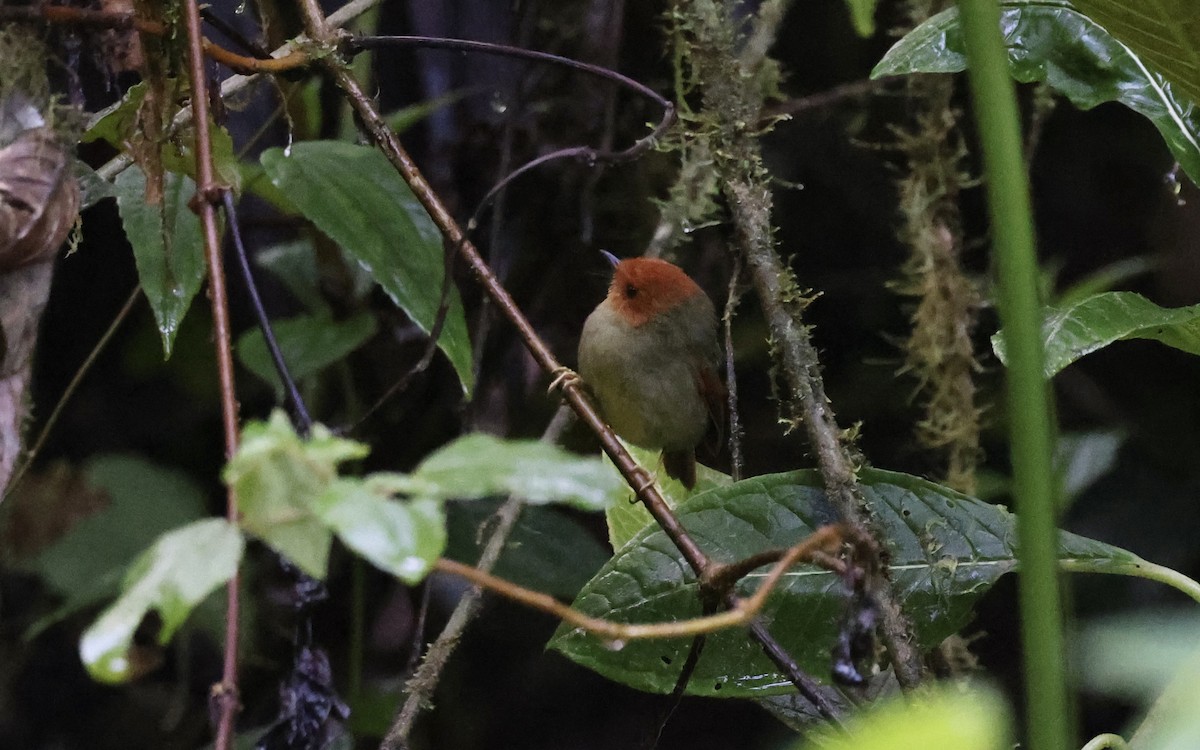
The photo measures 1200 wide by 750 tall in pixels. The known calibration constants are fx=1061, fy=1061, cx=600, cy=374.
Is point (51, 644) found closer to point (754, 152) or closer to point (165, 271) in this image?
point (165, 271)

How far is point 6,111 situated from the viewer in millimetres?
1437

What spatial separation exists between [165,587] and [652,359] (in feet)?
5.12

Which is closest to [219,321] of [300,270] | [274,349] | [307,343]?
[274,349]

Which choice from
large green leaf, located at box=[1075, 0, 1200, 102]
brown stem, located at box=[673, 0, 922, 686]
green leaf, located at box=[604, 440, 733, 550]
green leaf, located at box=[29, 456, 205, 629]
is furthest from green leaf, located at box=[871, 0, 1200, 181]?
green leaf, located at box=[29, 456, 205, 629]

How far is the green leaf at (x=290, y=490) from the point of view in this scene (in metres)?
0.53

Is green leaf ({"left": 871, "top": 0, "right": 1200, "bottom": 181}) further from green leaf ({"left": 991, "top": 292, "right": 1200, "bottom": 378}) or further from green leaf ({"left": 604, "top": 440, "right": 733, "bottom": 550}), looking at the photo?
green leaf ({"left": 604, "top": 440, "right": 733, "bottom": 550})

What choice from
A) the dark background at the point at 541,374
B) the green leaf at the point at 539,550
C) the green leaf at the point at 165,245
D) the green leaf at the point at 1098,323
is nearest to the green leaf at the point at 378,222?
the green leaf at the point at 165,245

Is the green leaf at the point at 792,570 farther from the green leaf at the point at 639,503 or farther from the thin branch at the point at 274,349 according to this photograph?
the thin branch at the point at 274,349

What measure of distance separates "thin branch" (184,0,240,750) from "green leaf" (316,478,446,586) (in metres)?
0.08

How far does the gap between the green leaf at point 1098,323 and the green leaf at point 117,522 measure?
1.91 m

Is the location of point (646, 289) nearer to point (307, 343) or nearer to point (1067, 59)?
point (307, 343)

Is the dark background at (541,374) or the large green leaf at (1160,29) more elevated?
the large green leaf at (1160,29)

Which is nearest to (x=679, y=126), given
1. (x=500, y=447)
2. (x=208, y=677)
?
(x=500, y=447)

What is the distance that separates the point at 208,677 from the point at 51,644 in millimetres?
399
